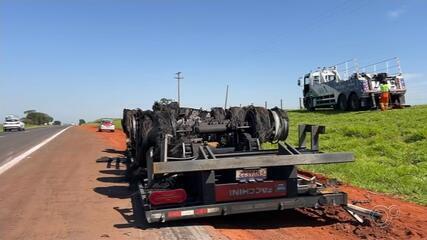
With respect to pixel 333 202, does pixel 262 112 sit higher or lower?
higher

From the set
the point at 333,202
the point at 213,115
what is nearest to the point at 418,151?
the point at 213,115

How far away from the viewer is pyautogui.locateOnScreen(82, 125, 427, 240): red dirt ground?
23.5 ft

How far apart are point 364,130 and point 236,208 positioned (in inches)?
Answer: 499

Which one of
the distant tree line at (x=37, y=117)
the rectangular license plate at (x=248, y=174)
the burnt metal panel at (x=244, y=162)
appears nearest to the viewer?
the burnt metal panel at (x=244, y=162)

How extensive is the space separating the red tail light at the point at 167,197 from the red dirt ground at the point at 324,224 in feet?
1.78

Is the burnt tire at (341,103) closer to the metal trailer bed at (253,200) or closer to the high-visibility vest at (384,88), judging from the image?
the high-visibility vest at (384,88)

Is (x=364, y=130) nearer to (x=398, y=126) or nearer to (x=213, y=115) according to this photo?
(x=398, y=126)

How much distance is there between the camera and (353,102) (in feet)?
103

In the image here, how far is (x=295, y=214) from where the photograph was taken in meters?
8.58

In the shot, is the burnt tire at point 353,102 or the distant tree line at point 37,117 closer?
the burnt tire at point 353,102

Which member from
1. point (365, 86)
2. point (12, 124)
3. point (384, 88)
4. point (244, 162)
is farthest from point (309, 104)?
point (12, 124)

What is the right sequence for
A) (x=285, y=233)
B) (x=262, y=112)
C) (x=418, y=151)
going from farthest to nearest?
1. (x=418, y=151)
2. (x=262, y=112)
3. (x=285, y=233)

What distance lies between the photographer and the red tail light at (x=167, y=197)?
24.0 ft

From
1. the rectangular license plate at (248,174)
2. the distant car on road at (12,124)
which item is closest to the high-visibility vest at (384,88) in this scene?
the rectangular license plate at (248,174)
